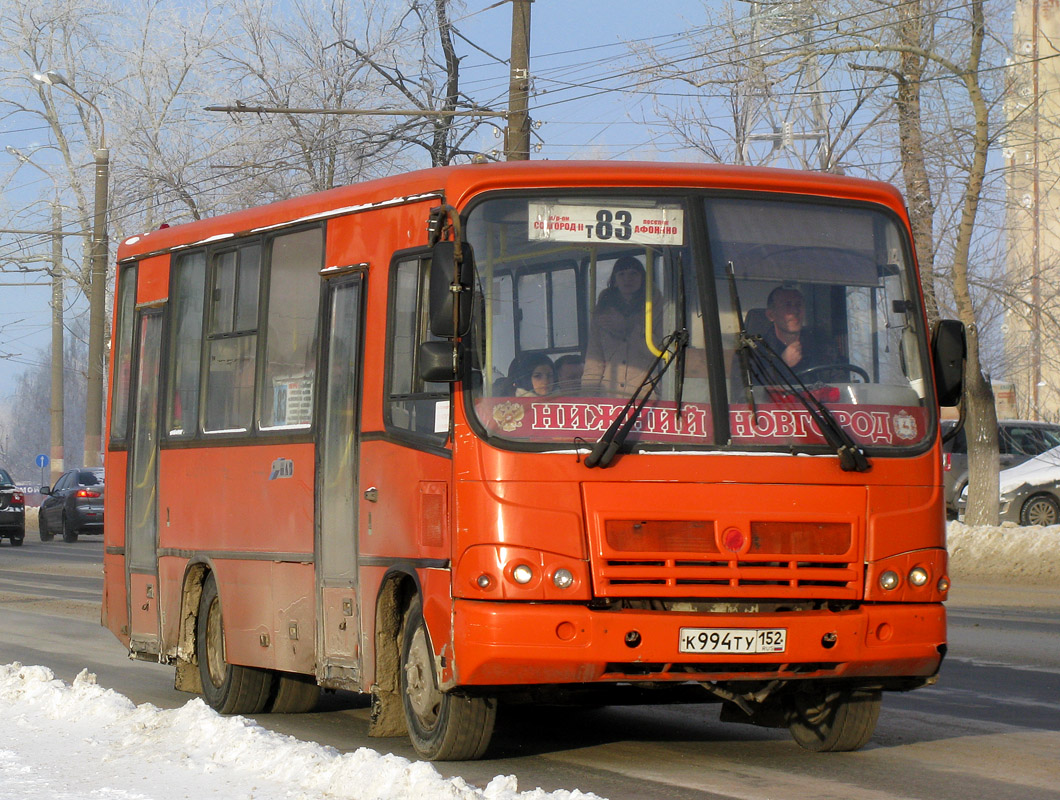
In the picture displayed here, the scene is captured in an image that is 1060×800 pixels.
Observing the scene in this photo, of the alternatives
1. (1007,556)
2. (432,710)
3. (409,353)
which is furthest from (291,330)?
(1007,556)

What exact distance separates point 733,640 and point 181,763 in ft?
8.18

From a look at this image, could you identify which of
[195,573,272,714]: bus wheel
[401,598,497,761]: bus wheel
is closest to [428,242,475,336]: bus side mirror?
[401,598,497,761]: bus wheel

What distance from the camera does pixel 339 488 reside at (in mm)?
9203

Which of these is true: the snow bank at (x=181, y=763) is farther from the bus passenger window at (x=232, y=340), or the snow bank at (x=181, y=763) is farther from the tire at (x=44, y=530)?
the tire at (x=44, y=530)

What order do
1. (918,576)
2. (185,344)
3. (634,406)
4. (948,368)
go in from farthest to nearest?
(185,344) → (948,368) → (918,576) → (634,406)

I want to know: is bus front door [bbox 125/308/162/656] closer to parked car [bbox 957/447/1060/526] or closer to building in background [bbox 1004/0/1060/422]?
building in background [bbox 1004/0/1060/422]

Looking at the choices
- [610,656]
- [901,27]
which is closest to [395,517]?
[610,656]

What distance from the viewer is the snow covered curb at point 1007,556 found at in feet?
76.0

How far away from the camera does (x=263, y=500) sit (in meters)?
10.1

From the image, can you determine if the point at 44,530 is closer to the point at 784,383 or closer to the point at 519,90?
the point at 519,90

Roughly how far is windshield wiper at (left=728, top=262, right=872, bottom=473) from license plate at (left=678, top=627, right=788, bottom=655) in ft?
2.75

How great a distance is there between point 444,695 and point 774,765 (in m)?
1.58

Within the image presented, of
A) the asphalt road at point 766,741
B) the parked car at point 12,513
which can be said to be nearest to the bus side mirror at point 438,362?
the asphalt road at point 766,741

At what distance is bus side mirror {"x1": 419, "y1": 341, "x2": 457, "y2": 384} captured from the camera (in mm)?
7715
